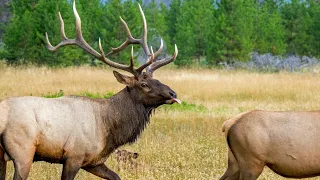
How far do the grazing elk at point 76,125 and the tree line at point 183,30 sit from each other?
23.6m

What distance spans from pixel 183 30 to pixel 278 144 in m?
42.8

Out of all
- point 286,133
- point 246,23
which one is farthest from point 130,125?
point 246,23

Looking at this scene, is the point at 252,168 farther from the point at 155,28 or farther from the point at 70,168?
the point at 155,28

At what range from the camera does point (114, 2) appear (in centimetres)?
4012

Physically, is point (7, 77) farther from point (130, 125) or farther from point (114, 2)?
point (130, 125)

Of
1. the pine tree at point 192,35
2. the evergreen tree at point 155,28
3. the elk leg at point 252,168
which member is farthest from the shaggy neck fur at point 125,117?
the evergreen tree at point 155,28

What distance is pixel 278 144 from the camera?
6.80m

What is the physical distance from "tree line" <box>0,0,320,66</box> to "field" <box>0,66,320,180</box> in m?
5.48

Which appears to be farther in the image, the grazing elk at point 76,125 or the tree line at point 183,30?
the tree line at point 183,30

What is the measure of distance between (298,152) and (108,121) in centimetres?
213

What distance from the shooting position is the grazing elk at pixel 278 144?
6805mm

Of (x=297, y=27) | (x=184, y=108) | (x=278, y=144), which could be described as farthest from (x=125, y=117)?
(x=297, y=27)

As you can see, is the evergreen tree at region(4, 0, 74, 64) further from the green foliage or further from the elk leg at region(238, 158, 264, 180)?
the elk leg at region(238, 158, 264, 180)

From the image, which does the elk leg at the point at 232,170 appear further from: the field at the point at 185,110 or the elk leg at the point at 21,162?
the elk leg at the point at 21,162
